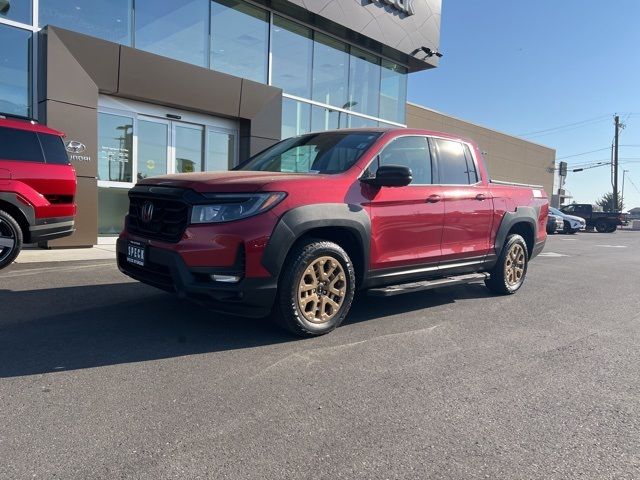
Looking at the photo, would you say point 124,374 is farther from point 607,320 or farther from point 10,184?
point 607,320

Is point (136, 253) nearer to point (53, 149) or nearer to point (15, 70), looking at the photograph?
point (53, 149)

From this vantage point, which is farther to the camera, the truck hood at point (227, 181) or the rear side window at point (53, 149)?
the rear side window at point (53, 149)

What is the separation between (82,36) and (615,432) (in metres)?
10.5

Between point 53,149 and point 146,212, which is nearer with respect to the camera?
point 146,212

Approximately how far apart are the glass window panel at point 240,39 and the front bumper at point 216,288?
31.3 ft

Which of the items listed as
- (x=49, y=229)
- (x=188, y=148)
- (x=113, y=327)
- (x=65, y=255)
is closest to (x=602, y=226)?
(x=188, y=148)

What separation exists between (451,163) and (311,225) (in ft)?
7.81

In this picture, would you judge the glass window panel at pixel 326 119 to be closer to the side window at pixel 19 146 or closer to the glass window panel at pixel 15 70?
the glass window panel at pixel 15 70

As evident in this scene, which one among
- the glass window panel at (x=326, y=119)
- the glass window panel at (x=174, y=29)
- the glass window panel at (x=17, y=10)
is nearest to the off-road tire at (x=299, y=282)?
the glass window panel at (x=17, y=10)

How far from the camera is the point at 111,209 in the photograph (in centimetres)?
1102

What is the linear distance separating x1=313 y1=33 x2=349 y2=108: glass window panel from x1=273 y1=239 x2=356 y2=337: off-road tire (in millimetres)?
11505

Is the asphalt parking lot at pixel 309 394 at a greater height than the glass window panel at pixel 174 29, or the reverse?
the glass window panel at pixel 174 29

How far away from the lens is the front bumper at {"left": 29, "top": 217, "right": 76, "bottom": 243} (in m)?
6.96

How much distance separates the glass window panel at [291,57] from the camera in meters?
13.8
